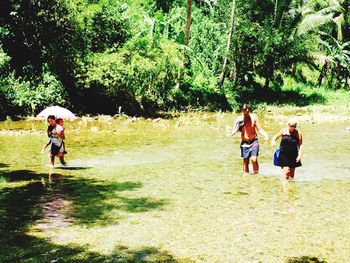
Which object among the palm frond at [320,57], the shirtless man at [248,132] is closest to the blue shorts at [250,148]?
the shirtless man at [248,132]

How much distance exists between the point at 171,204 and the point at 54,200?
2288 millimetres

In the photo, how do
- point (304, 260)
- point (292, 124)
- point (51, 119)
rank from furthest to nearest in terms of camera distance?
1. point (51, 119)
2. point (292, 124)
3. point (304, 260)

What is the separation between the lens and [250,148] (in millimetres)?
11148

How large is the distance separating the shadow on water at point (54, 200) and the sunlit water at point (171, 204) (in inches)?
0.8

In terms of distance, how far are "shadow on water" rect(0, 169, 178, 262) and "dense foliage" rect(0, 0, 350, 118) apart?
1373cm

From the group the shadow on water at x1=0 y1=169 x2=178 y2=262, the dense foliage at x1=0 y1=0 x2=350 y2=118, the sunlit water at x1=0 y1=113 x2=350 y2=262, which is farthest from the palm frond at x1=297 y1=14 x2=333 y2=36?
the shadow on water at x1=0 y1=169 x2=178 y2=262

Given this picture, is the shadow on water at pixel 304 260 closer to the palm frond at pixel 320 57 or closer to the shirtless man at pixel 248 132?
the shirtless man at pixel 248 132

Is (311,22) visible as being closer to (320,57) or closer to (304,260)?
(320,57)

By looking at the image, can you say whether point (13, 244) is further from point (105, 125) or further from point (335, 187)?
point (105, 125)

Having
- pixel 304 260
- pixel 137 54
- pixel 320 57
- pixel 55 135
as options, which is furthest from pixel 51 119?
pixel 320 57

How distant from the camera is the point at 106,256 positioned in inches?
242

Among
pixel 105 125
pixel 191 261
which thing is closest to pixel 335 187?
pixel 191 261

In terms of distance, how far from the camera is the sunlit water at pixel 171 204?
21.3 ft

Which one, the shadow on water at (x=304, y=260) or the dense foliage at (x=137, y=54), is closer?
the shadow on water at (x=304, y=260)
